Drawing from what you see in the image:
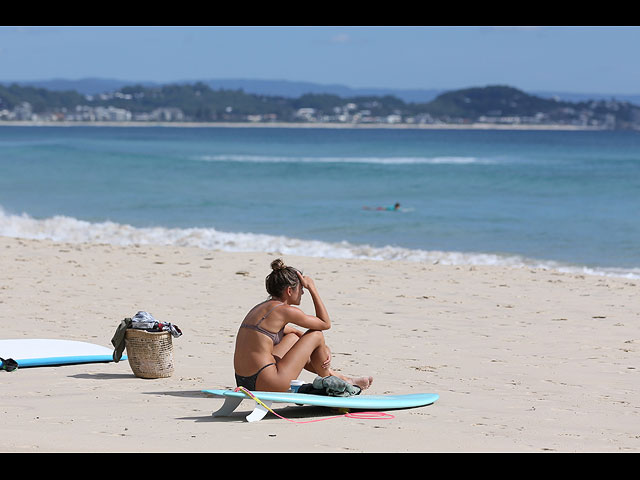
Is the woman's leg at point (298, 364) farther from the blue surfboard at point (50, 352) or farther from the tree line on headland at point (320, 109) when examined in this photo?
the tree line on headland at point (320, 109)

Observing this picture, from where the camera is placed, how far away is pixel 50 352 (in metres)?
7.06

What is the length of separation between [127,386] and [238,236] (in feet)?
37.8

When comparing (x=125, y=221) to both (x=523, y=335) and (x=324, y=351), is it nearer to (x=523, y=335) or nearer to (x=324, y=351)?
(x=523, y=335)

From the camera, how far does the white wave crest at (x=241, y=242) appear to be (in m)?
15.1

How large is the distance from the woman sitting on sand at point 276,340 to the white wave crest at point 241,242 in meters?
9.16

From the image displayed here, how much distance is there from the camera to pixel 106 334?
27.6ft

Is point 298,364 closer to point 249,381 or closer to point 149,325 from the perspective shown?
point 249,381

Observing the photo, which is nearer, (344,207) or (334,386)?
(334,386)

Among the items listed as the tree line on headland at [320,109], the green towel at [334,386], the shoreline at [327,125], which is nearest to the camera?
the green towel at [334,386]

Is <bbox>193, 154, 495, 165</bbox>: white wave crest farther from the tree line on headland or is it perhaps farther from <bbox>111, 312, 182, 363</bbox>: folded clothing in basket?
the tree line on headland

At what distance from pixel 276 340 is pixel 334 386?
485mm

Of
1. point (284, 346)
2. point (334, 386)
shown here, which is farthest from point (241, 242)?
point (334, 386)

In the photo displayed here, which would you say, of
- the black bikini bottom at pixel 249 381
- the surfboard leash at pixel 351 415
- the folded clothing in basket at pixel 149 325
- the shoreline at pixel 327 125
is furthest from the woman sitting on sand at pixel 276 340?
the shoreline at pixel 327 125
